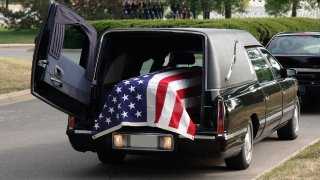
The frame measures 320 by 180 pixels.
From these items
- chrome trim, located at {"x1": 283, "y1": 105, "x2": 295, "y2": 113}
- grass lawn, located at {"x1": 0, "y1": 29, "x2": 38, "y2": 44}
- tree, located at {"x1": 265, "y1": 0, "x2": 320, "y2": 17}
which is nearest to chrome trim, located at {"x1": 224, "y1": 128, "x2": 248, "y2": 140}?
chrome trim, located at {"x1": 283, "y1": 105, "x2": 295, "y2": 113}

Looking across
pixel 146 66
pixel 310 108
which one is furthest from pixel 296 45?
pixel 146 66

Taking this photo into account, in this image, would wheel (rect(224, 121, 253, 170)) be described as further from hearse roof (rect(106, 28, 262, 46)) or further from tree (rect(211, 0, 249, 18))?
tree (rect(211, 0, 249, 18))

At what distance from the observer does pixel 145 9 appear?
2132 inches

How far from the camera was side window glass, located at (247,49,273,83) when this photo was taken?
964 cm

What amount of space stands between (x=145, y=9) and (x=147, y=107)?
153ft

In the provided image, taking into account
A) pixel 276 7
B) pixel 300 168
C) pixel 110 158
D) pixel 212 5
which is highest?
pixel 300 168

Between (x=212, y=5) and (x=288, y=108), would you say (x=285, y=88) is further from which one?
(x=212, y=5)

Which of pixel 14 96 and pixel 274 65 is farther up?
pixel 274 65

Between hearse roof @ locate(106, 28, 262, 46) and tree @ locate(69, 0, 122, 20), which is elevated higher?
hearse roof @ locate(106, 28, 262, 46)

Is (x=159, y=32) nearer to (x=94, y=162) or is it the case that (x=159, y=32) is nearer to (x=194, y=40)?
(x=194, y=40)

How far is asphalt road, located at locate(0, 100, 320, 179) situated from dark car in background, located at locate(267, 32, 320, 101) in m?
1.39

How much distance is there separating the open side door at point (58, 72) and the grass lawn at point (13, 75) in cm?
966

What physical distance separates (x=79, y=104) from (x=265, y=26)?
22307mm

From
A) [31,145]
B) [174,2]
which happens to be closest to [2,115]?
[31,145]
